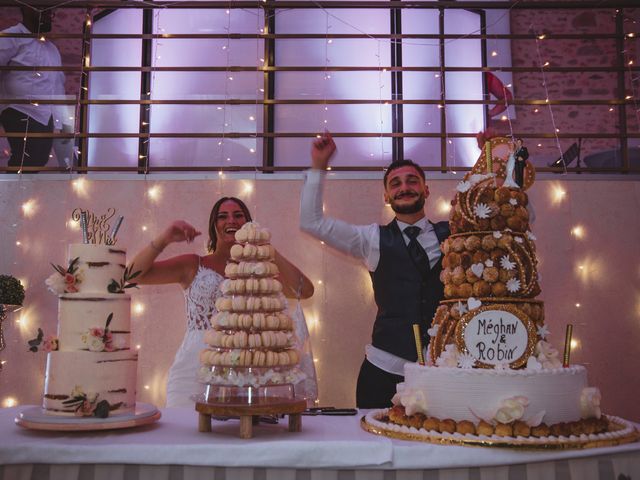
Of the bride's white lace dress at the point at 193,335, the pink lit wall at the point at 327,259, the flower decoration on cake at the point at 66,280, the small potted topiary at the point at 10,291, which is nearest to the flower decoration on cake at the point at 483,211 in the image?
the flower decoration on cake at the point at 66,280

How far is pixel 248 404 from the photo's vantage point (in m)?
1.69

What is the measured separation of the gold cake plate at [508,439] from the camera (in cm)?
160

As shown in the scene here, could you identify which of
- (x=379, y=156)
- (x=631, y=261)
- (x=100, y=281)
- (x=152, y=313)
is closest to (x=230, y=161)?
(x=379, y=156)

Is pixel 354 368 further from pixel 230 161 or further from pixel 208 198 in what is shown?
pixel 230 161

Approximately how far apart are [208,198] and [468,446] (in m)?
2.96

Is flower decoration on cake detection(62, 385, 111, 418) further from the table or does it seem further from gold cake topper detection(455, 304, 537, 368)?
gold cake topper detection(455, 304, 537, 368)

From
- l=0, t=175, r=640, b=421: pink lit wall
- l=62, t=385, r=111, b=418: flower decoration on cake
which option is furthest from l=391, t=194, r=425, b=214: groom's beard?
l=62, t=385, r=111, b=418: flower decoration on cake

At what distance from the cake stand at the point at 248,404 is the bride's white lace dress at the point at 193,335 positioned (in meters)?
1.64

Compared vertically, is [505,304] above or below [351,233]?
below

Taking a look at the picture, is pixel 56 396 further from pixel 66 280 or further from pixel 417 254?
pixel 417 254

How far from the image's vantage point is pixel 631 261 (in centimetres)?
415

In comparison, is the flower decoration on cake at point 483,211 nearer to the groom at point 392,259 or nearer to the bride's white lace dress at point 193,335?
the groom at point 392,259

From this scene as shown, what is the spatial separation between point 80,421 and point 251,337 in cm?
53

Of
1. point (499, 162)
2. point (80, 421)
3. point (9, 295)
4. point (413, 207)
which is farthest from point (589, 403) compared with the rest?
point (9, 295)
